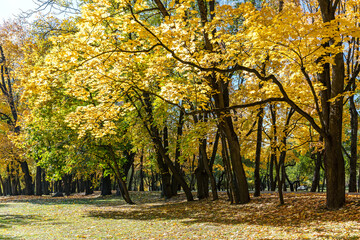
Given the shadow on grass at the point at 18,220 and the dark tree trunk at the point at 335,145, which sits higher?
the dark tree trunk at the point at 335,145

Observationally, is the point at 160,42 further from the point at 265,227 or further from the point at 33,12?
the point at 265,227

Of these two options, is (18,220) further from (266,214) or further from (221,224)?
(266,214)

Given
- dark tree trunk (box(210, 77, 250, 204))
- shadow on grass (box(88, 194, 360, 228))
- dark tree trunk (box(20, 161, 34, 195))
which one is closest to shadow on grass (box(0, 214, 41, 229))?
shadow on grass (box(88, 194, 360, 228))

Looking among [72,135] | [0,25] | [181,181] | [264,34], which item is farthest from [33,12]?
[0,25]

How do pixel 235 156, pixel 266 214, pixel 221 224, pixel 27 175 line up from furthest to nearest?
pixel 27 175 < pixel 235 156 < pixel 266 214 < pixel 221 224

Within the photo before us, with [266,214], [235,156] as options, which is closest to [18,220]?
[235,156]

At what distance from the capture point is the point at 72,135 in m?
14.4

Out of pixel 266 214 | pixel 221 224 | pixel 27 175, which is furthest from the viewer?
pixel 27 175

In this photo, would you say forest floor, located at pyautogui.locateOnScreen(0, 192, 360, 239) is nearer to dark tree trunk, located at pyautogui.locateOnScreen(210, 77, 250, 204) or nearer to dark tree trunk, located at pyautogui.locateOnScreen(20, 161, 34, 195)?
dark tree trunk, located at pyautogui.locateOnScreen(210, 77, 250, 204)

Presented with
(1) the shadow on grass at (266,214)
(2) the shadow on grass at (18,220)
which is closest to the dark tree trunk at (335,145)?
(1) the shadow on grass at (266,214)

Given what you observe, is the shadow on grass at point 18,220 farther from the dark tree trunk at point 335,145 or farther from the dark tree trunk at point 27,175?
the dark tree trunk at point 27,175

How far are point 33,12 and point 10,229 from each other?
5853 mm

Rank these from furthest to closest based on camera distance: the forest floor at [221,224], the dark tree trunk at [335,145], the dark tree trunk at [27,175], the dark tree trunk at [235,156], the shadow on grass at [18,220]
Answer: the dark tree trunk at [27,175]
the dark tree trunk at [235,156]
the shadow on grass at [18,220]
the dark tree trunk at [335,145]
the forest floor at [221,224]

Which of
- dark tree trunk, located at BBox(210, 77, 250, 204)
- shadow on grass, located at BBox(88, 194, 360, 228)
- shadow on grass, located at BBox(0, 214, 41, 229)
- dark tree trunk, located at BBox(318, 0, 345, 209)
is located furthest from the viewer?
dark tree trunk, located at BBox(210, 77, 250, 204)
